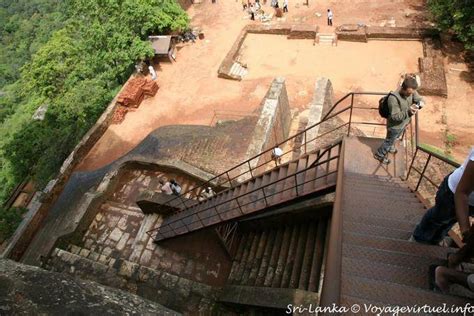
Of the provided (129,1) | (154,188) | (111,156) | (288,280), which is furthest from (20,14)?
(288,280)

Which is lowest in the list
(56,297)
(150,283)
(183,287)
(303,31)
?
(56,297)

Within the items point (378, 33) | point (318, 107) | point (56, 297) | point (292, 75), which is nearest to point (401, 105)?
point (318, 107)

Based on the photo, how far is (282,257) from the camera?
712 centimetres

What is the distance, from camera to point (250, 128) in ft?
33.8

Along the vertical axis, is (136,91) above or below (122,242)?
above

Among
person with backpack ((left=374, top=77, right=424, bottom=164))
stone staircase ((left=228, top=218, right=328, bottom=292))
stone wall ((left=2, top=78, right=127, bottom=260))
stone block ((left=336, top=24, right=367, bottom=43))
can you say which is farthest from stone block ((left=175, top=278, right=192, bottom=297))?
stone block ((left=336, top=24, right=367, bottom=43))

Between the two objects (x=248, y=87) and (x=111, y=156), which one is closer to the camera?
(x=111, y=156)

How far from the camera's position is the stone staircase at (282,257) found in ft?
21.2

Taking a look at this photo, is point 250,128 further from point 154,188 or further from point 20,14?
point 20,14

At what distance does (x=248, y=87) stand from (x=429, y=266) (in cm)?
1154

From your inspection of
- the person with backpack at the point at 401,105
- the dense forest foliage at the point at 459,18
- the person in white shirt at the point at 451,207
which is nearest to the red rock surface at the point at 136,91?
the person with backpack at the point at 401,105

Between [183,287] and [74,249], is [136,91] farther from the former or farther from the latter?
[183,287]

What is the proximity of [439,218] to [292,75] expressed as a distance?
11.0 metres

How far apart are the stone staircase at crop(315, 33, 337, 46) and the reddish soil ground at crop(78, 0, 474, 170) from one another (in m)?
0.33
